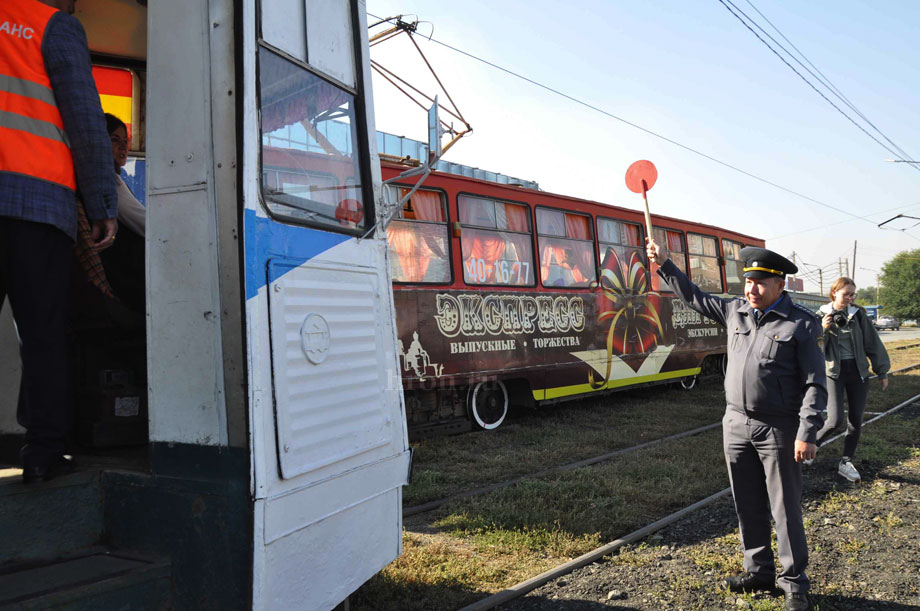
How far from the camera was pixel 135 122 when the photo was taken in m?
4.14

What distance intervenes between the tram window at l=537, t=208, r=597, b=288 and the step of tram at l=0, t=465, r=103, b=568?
7699 mm

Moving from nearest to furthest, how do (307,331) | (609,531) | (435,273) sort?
(307,331), (609,531), (435,273)

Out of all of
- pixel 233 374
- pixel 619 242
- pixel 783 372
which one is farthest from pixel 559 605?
pixel 619 242

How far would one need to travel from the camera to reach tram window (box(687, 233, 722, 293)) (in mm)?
13500

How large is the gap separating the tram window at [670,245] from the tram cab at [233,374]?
401 inches

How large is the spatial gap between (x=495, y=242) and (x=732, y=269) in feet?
26.5

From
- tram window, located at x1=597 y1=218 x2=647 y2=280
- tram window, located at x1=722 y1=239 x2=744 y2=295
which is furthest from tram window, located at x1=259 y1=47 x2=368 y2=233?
tram window, located at x1=722 y1=239 x2=744 y2=295

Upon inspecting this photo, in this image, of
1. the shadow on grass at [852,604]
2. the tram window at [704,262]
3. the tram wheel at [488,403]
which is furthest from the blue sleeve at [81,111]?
the tram window at [704,262]

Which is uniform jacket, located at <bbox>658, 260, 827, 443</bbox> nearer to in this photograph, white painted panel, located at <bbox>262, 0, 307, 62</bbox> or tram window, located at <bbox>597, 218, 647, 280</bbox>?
white painted panel, located at <bbox>262, 0, 307, 62</bbox>

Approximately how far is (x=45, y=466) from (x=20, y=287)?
64cm

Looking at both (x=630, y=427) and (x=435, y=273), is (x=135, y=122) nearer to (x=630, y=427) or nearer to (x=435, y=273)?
(x=435, y=273)

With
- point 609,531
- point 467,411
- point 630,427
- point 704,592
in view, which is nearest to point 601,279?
point 630,427

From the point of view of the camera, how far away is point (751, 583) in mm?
3699

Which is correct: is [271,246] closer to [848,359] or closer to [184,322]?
[184,322]
